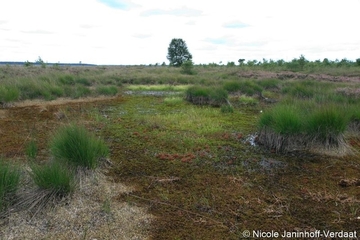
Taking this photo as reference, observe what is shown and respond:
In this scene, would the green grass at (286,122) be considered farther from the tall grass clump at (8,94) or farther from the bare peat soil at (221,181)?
the tall grass clump at (8,94)

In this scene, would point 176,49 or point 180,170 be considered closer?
point 180,170

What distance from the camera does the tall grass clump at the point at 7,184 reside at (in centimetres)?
A: 365

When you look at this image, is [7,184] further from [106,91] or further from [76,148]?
[106,91]

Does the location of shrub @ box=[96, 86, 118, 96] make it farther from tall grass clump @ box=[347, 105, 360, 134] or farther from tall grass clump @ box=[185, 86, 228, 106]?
tall grass clump @ box=[347, 105, 360, 134]

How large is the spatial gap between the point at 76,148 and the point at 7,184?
1.07 metres

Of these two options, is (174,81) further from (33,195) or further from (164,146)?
(33,195)

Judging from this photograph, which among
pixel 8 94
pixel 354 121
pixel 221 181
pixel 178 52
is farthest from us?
pixel 178 52

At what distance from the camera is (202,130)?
8078 millimetres

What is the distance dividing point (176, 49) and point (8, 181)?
59.7 meters

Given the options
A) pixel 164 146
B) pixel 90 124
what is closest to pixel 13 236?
pixel 164 146

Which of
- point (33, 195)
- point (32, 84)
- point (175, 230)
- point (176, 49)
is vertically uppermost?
point (176, 49)

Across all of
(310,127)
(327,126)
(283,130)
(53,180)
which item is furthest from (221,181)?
(327,126)

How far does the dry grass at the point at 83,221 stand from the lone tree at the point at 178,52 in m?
58.1

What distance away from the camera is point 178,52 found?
61781mm
